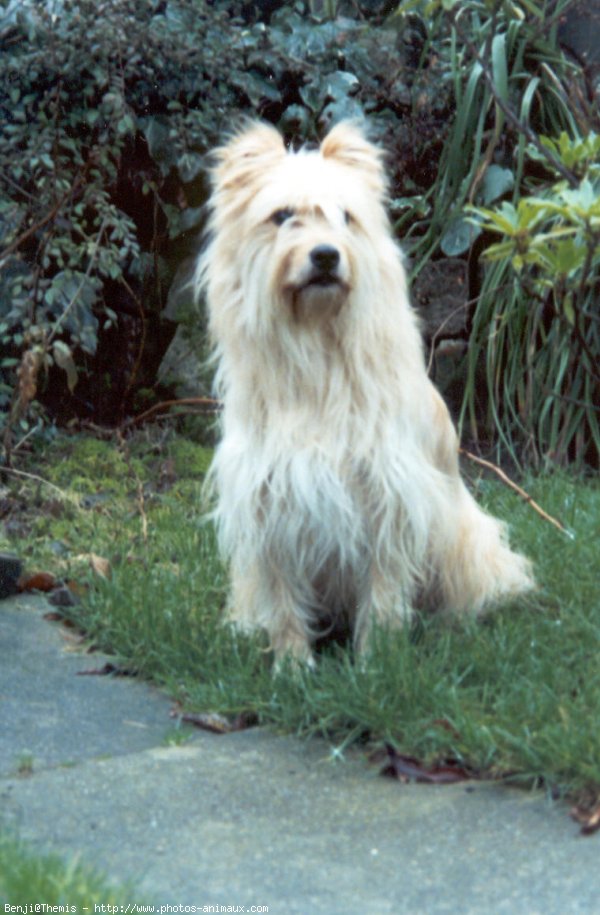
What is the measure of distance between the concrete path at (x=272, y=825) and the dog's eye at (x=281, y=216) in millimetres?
1205

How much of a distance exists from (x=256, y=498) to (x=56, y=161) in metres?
2.54

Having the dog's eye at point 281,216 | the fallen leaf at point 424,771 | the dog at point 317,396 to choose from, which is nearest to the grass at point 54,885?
the fallen leaf at point 424,771

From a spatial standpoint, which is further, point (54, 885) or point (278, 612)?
point (278, 612)

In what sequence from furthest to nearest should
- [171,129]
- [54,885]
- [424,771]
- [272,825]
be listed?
1. [171,129]
2. [424,771]
3. [272,825]
4. [54,885]

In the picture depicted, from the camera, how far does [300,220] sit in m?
3.28

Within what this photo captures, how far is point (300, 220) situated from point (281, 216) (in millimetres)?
59

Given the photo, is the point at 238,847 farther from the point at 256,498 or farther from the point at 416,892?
the point at 256,498

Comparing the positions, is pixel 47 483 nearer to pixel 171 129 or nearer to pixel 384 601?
pixel 171 129

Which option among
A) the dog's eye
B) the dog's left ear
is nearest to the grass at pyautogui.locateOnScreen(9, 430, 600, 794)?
the dog's eye

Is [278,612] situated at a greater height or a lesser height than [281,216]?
lesser

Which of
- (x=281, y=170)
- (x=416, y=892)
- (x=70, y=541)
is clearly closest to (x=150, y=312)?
(x=70, y=541)

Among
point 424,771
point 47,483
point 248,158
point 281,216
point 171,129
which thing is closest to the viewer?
point 424,771

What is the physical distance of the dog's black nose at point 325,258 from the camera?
10.5 feet

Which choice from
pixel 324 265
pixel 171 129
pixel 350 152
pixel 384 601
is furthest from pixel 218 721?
pixel 171 129
